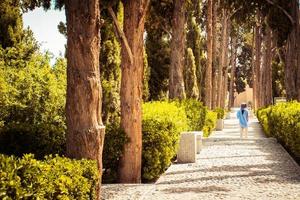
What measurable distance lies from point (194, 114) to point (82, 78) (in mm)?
12314

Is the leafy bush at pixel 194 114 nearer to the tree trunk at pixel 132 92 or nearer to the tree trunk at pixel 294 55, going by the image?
the tree trunk at pixel 294 55

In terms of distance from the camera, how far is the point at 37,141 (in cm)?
1027

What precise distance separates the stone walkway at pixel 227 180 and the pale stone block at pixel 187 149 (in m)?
0.28

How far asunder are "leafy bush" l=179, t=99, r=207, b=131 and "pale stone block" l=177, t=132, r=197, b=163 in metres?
3.22

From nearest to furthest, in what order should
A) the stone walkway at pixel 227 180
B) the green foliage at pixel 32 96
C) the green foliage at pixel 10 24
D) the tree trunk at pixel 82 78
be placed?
the tree trunk at pixel 82 78, the stone walkway at pixel 227 180, the green foliage at pixel 32 96, the green foliage at pixel 10 24

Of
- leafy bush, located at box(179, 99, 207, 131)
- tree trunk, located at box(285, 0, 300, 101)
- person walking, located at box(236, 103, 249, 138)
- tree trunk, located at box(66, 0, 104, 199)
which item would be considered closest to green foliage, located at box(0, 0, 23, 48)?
leafy bush, located at box(179, 99, 207, 131)

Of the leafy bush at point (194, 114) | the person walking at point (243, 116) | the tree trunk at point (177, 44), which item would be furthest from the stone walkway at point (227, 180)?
the person walking at point (243, 116)

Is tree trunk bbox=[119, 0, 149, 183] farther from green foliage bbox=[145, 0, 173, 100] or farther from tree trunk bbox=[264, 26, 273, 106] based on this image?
tree trunk bbox=[264, 26, 273, 106]

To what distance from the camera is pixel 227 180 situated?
10344mm

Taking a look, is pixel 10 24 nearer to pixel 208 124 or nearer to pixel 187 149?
pixel 187 149

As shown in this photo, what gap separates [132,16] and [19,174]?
6.27m

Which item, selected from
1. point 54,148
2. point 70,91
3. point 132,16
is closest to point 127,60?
point 132,16

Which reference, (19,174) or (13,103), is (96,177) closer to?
(19,174)

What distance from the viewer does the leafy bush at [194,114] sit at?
58.4ft
